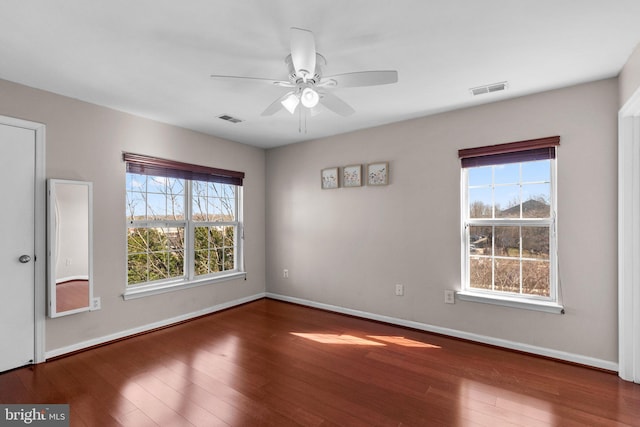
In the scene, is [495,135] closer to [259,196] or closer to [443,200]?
[443,200]

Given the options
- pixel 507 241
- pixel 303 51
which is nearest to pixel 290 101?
pixel 303 51

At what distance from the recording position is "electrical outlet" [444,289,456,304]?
131 inches

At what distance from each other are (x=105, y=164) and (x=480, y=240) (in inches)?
159

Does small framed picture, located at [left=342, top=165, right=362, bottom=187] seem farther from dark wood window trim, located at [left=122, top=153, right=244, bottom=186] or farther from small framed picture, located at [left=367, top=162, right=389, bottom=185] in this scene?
dark wood window trim, located at [left=122, top=153, right=244, bottom=186]

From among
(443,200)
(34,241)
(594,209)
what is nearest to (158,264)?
(34,241)

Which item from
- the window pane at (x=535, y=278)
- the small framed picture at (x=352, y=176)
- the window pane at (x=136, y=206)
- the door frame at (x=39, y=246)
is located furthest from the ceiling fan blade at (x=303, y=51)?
the window pane at (x=535, y=278)

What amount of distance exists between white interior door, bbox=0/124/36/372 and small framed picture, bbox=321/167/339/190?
3.08m

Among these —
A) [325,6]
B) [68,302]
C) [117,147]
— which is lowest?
[68,302]

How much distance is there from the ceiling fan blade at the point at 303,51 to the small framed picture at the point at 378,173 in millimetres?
2029

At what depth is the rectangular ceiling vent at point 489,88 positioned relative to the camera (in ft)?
8.93

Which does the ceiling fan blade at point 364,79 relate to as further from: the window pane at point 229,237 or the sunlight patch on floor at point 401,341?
the window pane at point 229,237

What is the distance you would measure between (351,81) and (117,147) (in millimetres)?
2698

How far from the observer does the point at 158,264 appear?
376 centimetres

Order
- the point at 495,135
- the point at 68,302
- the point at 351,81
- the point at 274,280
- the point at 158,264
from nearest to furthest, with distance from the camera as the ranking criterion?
the point at 351,81 < the point at 68,302 < the point at 495,135 < the point at 158,264 < the point at 274,280
